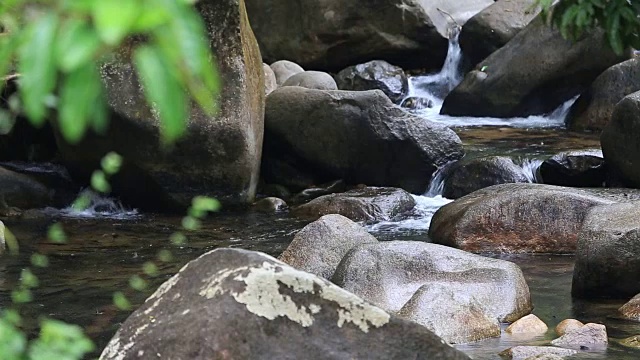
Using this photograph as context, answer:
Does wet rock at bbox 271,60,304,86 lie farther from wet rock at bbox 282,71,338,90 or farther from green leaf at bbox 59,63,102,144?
green leaf at bbox 59,63,102,144

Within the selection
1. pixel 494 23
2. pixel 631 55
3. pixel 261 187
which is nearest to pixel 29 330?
pixel 261 187

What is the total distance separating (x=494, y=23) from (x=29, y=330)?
493 inches

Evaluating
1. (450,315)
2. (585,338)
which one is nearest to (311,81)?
(450,315)

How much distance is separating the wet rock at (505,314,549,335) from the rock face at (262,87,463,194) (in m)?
5.60

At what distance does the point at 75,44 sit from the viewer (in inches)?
38.2

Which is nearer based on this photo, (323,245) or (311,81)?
(323,245)

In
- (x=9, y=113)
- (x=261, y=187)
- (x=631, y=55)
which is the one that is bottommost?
(x=261, y=187)

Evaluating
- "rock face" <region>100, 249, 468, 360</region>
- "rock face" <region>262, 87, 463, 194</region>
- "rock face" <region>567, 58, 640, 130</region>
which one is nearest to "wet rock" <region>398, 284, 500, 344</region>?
"rock face" <region>100, 249, 468, 360</region>

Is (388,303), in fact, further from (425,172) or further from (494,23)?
(494,23)

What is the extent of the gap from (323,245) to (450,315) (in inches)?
67.6

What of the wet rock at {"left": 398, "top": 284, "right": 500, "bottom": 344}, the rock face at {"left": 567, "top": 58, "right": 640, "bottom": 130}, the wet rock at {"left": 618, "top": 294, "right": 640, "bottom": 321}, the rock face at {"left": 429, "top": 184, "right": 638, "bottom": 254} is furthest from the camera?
the rock face at {"left": 567, "top": 58, "right": 640, "bottom": 130}

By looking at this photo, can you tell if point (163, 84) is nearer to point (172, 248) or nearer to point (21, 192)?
point (172, 248)

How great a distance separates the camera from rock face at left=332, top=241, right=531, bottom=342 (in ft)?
20.6

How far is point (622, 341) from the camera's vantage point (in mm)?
5625
